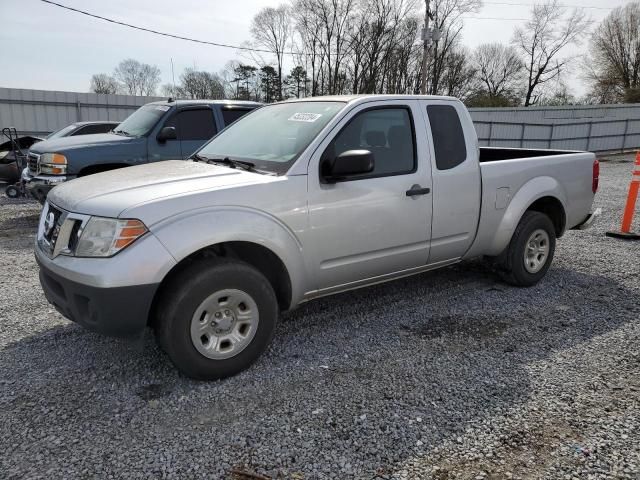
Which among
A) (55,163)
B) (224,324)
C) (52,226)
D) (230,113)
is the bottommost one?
(224,324)

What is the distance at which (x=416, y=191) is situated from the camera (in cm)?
397

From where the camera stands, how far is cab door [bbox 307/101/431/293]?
3543mm

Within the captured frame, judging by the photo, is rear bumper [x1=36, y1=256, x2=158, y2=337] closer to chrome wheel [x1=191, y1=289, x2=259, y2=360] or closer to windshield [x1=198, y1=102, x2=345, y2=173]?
chrome wheel [x1=191, y1=289, x2=259, y2=360]

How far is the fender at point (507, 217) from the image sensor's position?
462cm

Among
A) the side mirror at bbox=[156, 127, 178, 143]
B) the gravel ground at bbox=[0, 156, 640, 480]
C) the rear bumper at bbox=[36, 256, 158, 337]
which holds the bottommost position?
the gravel ground at bbox=[0, 156, 640, 480]

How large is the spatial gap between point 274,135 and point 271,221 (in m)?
0.97

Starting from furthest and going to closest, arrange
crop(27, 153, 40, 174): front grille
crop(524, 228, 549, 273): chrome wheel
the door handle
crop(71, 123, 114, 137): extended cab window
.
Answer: crop(71, 123, 114, 137): extended cab window
crop(27, 153, 40, 174): front grille
crop(524, 228, 549, 273): chrome wheel
the door handle

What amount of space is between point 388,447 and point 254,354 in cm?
114

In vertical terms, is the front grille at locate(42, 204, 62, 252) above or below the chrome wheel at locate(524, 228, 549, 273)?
above

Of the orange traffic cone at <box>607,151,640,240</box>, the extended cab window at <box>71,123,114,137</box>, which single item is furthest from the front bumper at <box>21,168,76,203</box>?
the orange traffic cone at <box>607,151,640,240</box>

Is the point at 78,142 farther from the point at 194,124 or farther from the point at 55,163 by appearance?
the point at 194,124

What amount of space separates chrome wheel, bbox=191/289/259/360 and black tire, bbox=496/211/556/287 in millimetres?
2880

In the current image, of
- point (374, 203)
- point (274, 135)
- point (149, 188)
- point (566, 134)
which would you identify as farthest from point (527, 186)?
point (566, 134)

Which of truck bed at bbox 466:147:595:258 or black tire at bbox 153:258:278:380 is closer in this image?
black tire at bbox 153:258:278:380
